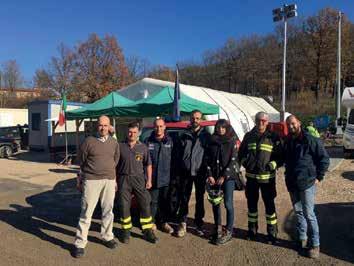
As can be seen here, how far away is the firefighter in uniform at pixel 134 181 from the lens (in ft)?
18.9

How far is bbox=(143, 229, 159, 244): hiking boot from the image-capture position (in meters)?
5.76

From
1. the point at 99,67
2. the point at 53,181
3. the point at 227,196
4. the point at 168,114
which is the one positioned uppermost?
the point at 99,67

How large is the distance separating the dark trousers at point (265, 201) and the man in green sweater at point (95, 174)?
1.98m

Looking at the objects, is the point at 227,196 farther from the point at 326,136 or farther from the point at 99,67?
the point at 99,67

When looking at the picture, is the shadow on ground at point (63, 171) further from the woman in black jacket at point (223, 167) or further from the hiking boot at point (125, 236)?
the woman in black jacket at point (223, 167)

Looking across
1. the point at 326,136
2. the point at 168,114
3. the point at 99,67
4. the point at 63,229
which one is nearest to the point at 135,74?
the point at 99,67

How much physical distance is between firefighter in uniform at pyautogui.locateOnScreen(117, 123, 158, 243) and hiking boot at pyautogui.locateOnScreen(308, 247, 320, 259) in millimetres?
2104

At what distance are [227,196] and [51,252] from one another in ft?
8.26

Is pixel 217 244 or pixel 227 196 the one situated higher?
pixel 227 196

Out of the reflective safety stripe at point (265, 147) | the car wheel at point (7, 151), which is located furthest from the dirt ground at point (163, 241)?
the car wheel at point (7, 151)

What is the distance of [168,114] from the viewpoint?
46.8 feet

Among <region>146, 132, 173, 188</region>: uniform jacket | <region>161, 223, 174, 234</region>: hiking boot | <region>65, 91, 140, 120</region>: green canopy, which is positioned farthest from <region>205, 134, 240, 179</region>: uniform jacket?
<region>65, 91, 140, 120</region>: green canopy

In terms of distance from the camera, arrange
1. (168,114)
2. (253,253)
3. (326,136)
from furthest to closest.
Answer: (326,136) < (168,114) < (253,253)

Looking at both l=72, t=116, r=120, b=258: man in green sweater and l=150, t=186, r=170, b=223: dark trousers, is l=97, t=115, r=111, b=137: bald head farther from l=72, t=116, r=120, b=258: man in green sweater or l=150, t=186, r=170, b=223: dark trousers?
l=150, t=186, r=170, b=223: dark trousers
